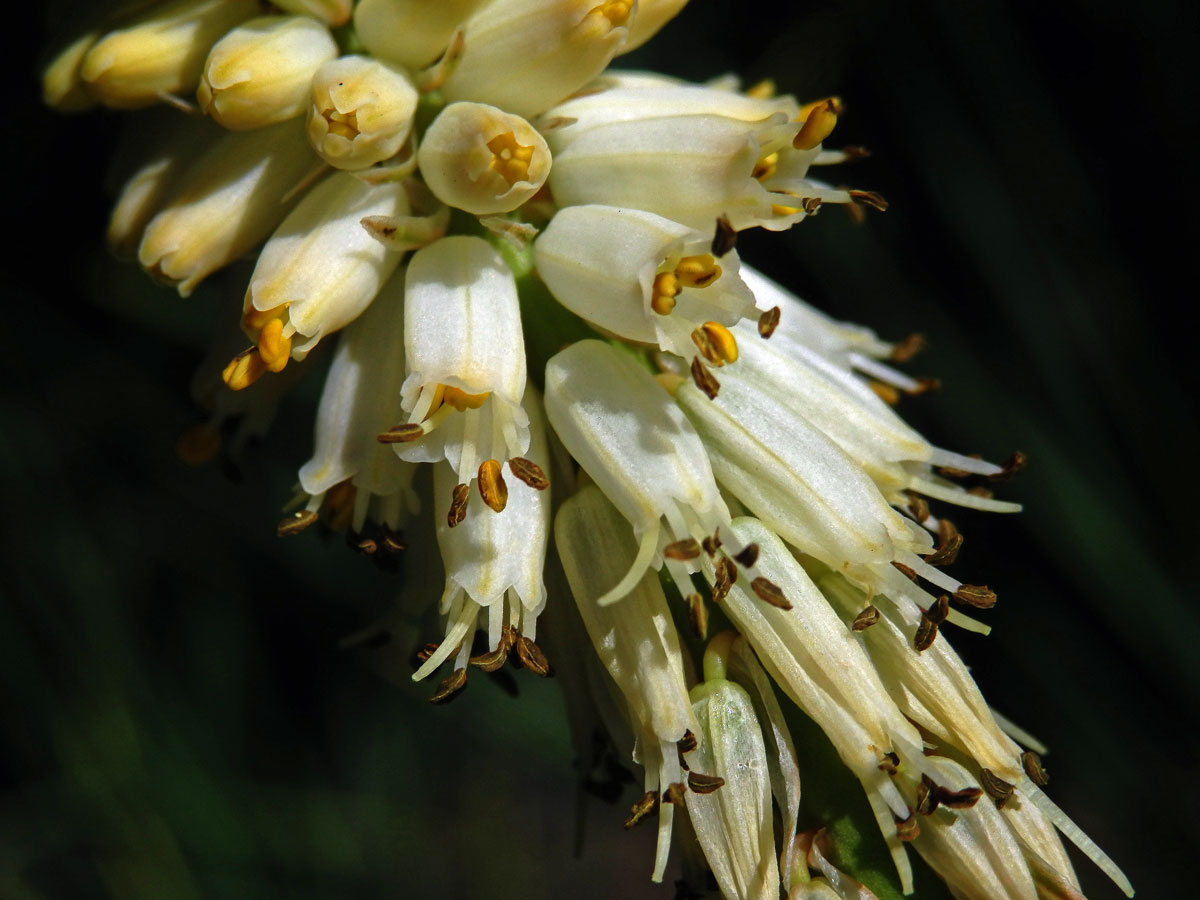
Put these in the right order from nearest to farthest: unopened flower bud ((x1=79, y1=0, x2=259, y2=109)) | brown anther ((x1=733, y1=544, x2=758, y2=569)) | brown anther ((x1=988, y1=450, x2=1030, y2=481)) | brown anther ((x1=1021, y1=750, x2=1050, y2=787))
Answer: brown anther ((x1=733, y1=544, x2=758, y2=569)) → brown anther ((x1=1021, y1=750, x2=1050, y2=787)) → unopened flower bud ((x1=79, y1=0, x2=259, y2=109)) → brown anther ((x1=988, y1=450, x2=1030, y2=481))

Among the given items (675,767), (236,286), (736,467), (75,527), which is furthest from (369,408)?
(75,527)

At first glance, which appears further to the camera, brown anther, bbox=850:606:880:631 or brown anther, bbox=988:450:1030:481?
brown anther, bbox=988:450:1030:481

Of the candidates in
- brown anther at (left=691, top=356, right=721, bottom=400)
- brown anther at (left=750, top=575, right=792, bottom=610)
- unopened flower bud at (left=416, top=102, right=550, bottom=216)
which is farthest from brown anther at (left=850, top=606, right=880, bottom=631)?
unopened flower bud at (left=416, top=102, right=550, bottom=216)

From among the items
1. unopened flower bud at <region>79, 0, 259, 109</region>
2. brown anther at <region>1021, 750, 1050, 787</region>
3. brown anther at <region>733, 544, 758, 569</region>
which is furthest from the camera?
unopened flower bud at <region>79, 0, 259, 109</region>

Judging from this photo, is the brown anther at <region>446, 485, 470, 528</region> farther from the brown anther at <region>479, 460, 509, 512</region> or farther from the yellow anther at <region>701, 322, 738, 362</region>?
the yellow anther at <region>701, 322, 738, 362</region>

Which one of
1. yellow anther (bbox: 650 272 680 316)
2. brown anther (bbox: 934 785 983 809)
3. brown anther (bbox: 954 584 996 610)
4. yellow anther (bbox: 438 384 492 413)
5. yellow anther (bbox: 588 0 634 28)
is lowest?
brown anther (bbox: 934 785 983 809)

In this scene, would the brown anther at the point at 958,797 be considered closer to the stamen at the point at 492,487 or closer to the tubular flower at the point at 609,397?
the tubular flower at the point at 609,397

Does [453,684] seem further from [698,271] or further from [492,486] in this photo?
[698,271]
